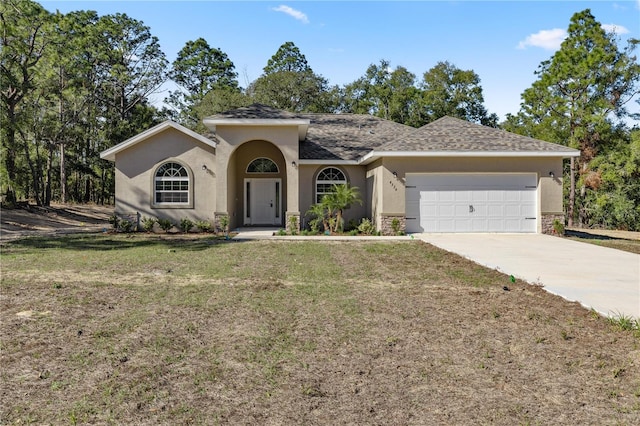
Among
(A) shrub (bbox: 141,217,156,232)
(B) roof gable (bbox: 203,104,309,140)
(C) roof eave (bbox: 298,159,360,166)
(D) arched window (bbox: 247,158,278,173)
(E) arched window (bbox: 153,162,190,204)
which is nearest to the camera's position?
(B) roof gable (bbox: 203,104,309,140)

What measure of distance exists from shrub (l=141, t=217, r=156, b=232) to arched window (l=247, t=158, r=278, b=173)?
4797mm

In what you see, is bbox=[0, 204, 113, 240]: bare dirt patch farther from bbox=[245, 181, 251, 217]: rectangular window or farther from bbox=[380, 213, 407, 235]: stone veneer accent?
bbox=[380, 213, 407, 235]: stone veneer accent

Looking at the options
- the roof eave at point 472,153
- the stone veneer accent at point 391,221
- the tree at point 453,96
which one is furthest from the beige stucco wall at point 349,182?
the tree at point 453,96

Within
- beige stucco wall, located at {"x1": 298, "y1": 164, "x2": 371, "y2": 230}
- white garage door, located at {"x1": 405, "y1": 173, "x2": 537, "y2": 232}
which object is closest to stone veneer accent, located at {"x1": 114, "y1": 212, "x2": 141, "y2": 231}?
beige stucco wall, located at {"x1": 298, "y1": 164, "x2": 371, "y2": 230}

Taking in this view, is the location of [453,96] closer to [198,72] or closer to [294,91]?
[294,91]

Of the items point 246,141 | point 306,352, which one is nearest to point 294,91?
point 246,141

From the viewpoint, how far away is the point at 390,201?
16.1 metres

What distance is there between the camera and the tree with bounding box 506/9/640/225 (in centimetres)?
2761

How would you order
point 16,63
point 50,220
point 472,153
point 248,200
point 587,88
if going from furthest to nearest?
point 587,88 → point 16,63 → point 50,220 → point 248,200 → point 472,153

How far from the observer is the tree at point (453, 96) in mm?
36281

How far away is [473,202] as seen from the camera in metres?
16.4

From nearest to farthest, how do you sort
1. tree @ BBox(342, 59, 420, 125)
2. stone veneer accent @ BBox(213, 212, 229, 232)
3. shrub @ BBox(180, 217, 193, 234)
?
stone veneer accent @ BBox(213, 212, 229, 232), shrub @ BBox(180, 217, 193, 234), tree @ BBox(342, 59, 420, 125)

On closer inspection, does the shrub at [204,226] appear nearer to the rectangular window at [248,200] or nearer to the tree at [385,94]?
the rectangular window at [248,200]

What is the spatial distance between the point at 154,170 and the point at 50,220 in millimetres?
9837
